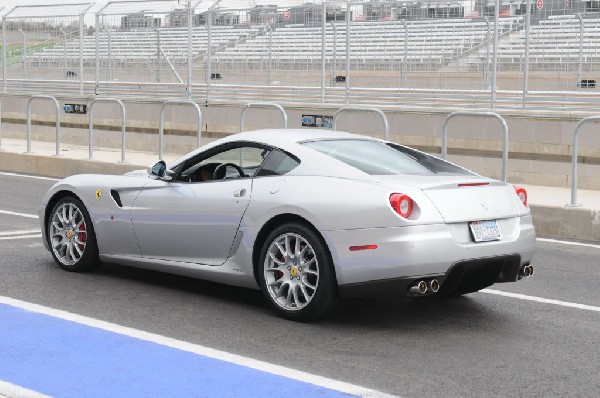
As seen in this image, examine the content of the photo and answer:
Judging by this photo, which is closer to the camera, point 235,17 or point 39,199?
point 39,199

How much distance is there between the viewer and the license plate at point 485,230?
6930mm

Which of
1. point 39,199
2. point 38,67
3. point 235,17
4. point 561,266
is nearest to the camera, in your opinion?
point 561,266

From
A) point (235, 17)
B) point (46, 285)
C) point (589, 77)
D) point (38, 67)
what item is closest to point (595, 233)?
point (589, 77)

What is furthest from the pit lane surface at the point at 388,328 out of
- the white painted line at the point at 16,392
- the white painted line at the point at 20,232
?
the white painted line at the point at 20,232

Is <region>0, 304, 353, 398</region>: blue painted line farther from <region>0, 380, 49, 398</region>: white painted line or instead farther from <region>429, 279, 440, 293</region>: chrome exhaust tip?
<region>429, 279, 440, 293</region>: chrome exhaust tip

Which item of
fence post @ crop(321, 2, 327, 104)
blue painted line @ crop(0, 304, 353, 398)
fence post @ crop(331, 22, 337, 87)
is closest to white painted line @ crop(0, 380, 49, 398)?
blue painted line @ crop(0, 304, 353, 398)

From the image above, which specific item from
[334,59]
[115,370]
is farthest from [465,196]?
[334,59]

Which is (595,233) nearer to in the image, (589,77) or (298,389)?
(589,77)

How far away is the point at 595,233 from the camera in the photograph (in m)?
11.7

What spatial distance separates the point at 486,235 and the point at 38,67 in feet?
63.2

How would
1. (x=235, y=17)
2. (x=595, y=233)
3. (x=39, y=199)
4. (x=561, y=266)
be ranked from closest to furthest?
(x=561, y=266)
(x=595, y=233)
(x=39, y=199)
(x=235, y=17)

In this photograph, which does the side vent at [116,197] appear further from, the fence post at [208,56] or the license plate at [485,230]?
the fence post at [208,56]

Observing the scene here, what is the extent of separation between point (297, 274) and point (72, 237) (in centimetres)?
257

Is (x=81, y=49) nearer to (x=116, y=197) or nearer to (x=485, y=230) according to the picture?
(x=116, y=197)
